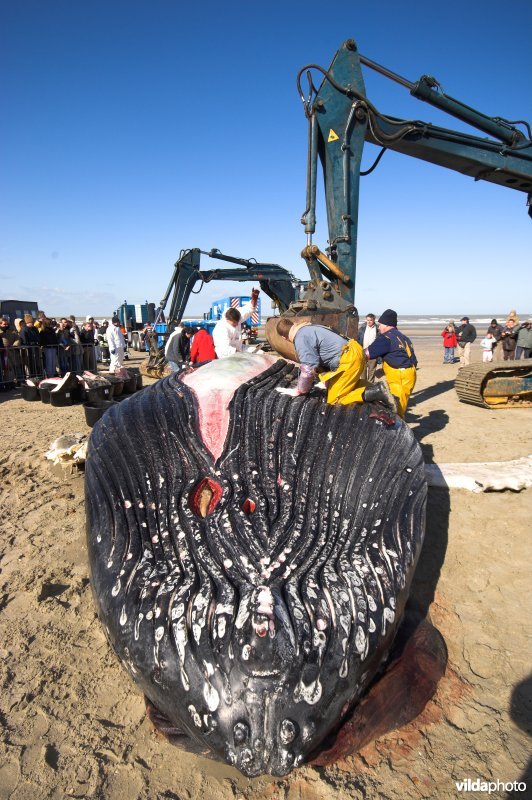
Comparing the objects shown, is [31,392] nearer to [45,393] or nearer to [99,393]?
[45,393]

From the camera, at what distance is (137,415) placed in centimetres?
320

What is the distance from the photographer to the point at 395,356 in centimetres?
597

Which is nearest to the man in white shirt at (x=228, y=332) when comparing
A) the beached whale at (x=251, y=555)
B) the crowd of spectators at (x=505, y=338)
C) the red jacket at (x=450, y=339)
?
the beached whale at (x=251, y=555)

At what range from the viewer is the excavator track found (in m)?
8.69

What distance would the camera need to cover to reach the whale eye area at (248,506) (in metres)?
2.51

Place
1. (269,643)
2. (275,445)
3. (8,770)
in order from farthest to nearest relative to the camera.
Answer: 1. (275,445)
2. (8,770)
3. (269,643)

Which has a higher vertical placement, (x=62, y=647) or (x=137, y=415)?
Answer: (x=137, y=415)

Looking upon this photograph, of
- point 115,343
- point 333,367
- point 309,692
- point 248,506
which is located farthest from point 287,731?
point 115,343

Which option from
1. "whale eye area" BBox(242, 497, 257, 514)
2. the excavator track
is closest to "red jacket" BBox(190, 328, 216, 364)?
"whale eye area" BBox(242, 497, 257, 514)

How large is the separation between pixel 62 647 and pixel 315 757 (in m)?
1.62

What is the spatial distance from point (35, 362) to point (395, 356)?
955 centimetres

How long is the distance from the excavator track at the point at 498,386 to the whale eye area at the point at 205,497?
24.7 feet

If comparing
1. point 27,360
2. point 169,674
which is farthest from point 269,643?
point 27,360

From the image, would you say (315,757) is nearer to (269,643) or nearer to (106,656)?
(269,643)
